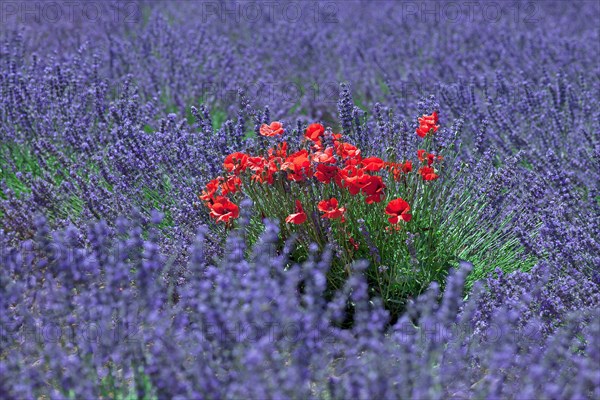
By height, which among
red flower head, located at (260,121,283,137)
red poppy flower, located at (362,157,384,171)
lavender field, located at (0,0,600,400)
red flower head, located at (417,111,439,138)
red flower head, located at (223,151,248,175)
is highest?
red flower head, located at (417,111,439,138)

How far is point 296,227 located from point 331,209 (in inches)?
9.4

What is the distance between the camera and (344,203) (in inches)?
118

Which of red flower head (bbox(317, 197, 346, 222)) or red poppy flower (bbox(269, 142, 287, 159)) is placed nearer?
red flower head (bbox(317, 197, 346, 222))

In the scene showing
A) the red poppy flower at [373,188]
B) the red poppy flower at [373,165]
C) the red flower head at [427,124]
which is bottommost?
the red poppy flower at [373,188]

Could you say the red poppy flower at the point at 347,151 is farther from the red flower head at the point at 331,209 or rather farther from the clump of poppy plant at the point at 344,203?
the red flower head at the point at 331,209

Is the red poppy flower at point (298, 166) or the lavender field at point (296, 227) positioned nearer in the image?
the lavender field at point (296, 227)

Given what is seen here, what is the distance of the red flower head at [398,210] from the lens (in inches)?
113

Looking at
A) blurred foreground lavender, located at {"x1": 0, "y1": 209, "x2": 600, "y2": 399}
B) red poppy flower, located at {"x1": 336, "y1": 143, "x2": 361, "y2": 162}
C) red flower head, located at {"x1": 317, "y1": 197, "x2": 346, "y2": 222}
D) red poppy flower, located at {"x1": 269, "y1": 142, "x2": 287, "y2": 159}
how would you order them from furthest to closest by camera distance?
red poppy flower, located at {"x1": 269, "y1": 142, "x2": 287, "y2": 159}, red poppy flower, located at {"x1": 336, "y1": 143, "x2": 361, "y2": 162}, red flower head, located at {"x1": 317, "y1": 197, "x2": 346, "y2": 222}, blurred foreground lavender, located at {"x1": 0, "y1": 209, "x2": 600, "y2": 399}

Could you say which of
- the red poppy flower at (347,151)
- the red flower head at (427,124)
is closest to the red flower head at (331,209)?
the red poppy flower at (347,151)

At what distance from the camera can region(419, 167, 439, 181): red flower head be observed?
9.98ft

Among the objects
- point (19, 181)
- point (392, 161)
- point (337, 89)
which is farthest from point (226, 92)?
point (392, 161)

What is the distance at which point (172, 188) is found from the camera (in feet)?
11.7

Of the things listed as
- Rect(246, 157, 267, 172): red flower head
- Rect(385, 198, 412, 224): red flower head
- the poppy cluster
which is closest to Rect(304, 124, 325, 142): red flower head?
the poppy cluster

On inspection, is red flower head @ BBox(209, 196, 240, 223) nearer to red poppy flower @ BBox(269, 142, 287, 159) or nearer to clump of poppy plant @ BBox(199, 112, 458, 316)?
clump of poppy plant @ BBox(199, 112, 458, 316)
